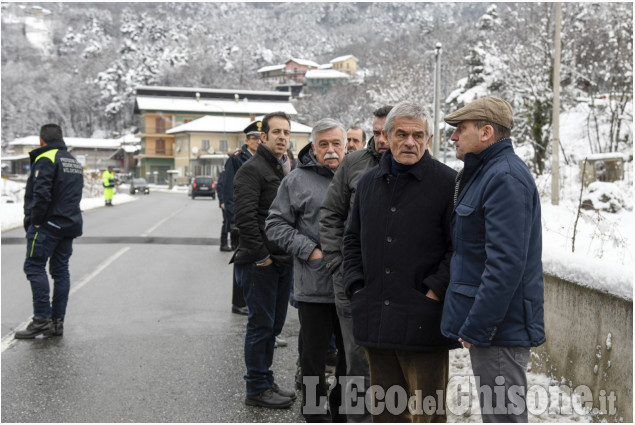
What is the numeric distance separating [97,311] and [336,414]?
14.8 feet

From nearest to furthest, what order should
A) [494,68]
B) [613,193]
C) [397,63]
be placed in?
[613,193]
[494,68]
[397,63]

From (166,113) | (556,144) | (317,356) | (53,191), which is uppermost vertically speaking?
(166,113)

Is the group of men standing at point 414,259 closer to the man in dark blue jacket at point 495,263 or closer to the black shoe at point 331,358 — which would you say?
the man in dark blue jacket at point 495,263

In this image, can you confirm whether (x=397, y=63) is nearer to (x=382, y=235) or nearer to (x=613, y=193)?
(x=613, y=193)

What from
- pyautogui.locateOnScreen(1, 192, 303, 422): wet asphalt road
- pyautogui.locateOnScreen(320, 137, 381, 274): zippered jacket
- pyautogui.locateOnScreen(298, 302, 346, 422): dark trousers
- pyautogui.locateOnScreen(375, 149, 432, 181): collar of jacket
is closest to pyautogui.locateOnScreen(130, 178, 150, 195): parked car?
pyautogui.locateOnScreen(1, 192, 303, 422): wet asphalt road

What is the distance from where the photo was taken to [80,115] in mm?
132250

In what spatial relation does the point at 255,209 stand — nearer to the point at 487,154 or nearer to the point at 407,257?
the point at 407,257

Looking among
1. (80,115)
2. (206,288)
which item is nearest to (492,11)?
(206,288)

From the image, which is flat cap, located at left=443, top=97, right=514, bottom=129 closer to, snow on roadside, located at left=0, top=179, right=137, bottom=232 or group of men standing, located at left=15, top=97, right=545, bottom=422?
group of men standing, located at left=15, top=97, right=545, bottom=422

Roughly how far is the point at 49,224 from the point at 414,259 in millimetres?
4603

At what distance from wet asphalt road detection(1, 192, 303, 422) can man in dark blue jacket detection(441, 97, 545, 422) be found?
199 cm

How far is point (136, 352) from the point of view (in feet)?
20.0

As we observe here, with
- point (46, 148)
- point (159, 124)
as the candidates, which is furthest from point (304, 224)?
point (159, 124)

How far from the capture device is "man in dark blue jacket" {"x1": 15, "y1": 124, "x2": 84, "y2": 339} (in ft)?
21.4
